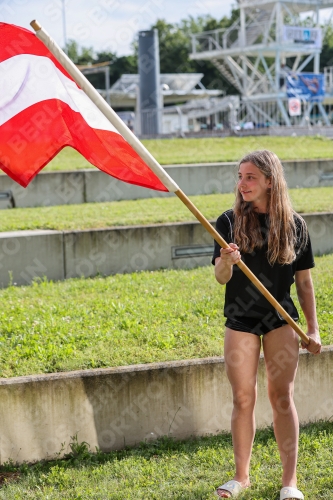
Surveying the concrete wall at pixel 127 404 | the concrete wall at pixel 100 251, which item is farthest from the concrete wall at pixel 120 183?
the concrete wall at pixel 127 404

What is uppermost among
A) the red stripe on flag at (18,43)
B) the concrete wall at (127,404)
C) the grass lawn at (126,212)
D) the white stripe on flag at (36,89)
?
the red stripe on flag at (18,43)

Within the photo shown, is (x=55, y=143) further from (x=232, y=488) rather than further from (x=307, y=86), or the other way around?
(x=307, y=86)

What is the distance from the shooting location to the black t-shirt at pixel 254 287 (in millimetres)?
4109

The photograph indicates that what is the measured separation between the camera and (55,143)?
15.6ft

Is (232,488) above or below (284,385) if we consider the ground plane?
below

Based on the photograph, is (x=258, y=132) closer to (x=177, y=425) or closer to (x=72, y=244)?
(x=72, y=244)

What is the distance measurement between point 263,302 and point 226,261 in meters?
0.41

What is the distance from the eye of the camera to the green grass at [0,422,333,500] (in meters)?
4.41

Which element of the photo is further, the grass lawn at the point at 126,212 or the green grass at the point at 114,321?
the grass lawn at the point at 126,212

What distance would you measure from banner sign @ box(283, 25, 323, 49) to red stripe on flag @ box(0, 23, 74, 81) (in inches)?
1452

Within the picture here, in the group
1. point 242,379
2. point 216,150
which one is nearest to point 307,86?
point 216,150

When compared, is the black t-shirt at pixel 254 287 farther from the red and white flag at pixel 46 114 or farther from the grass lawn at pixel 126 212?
the grass lawn at pixel 126 212

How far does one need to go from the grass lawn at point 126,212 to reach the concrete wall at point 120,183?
0.64 metres

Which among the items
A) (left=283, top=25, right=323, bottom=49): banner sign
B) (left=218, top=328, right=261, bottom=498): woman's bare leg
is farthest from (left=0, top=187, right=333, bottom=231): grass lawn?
(left=283, top=25, right=323, bottom=49): banner sign
